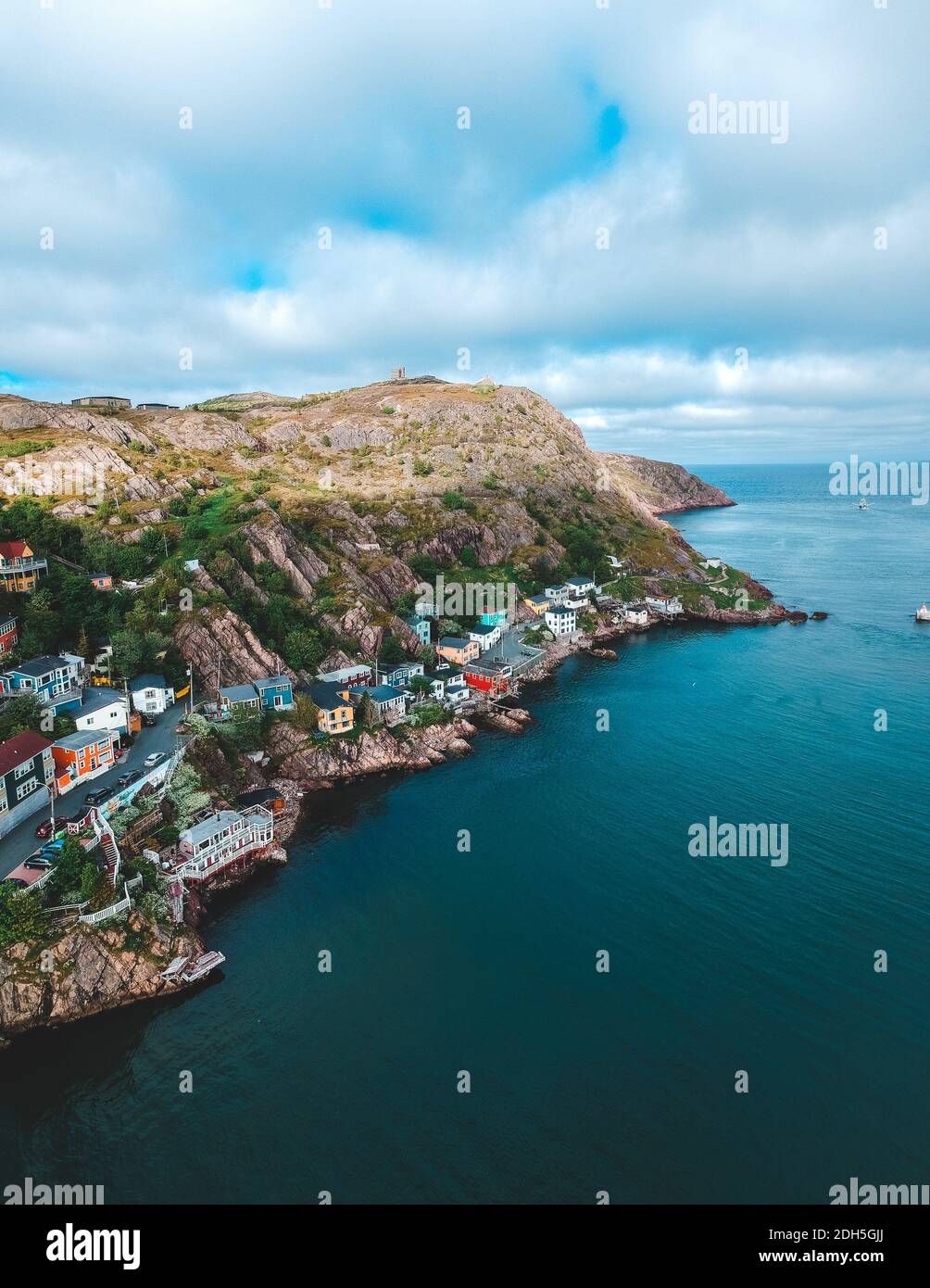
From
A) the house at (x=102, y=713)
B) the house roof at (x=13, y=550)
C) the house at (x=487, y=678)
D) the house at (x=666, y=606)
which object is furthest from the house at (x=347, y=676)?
the house at (x=666, y=606)

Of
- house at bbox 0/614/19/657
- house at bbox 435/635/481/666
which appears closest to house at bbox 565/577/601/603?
house at bbox 435/635/481/666

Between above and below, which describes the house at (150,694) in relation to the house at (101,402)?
below

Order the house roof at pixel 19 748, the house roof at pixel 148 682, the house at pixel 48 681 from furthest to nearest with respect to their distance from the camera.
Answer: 1. the house roof at pixel 148 682
2. the house at pixel 48 681
3. the house roof at pixel 19 748

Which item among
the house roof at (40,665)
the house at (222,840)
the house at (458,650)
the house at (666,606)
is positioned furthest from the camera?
the house at (666,606)

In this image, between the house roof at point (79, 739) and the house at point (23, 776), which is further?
the house roof at point (79, 739)

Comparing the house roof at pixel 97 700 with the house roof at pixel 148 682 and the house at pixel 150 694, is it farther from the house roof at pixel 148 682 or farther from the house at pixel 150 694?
the house roof at pixel 148 682

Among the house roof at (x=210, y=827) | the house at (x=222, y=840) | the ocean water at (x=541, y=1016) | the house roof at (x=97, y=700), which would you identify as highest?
the house roof at (x=97, y=700)
